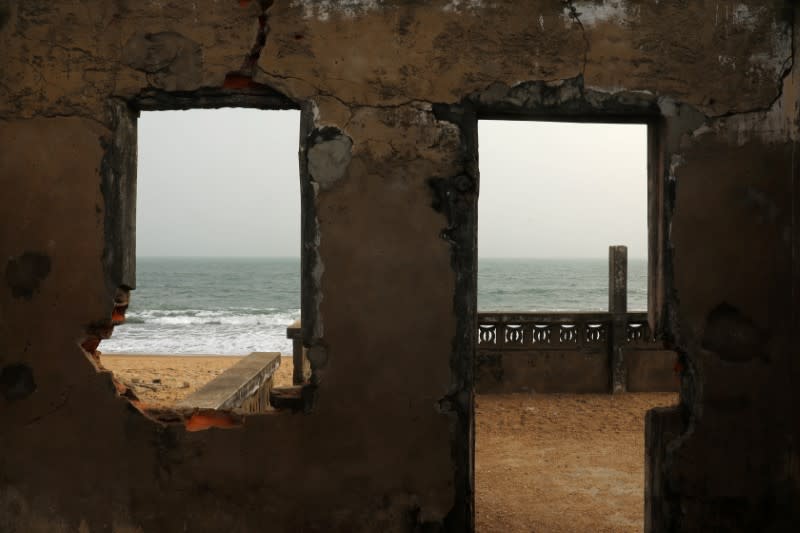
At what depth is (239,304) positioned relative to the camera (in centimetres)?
3822

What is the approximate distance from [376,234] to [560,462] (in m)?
3.97

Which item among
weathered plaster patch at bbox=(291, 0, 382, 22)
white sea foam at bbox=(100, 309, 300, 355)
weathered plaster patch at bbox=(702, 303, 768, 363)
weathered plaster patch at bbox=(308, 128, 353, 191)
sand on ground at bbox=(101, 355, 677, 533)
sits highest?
weathered plaster patch at bbox=(291, 0, 382, 22)

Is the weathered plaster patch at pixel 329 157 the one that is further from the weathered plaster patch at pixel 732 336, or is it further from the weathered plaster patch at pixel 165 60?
the weathered plaster patch at pixel 732 336

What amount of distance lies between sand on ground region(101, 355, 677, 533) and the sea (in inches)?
239

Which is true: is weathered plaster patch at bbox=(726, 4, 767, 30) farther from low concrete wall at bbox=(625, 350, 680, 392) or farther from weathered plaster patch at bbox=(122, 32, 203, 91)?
low concrete wall at bbox=(625, 350, 680, 392)

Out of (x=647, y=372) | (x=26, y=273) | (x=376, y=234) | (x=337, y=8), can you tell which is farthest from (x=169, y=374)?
(x=337, y=8)

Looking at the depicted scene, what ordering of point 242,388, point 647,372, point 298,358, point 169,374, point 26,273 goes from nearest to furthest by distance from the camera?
point 26,273
point 242,388
point 298,358
point 647,372
point 169,374

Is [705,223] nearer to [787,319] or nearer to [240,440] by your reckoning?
[787,319]

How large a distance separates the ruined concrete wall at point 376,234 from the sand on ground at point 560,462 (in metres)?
1.46

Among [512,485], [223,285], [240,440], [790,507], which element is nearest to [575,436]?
[512,485]

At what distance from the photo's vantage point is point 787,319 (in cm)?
316

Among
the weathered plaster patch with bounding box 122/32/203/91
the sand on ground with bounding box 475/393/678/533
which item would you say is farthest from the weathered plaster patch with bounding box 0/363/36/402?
the sand on ground with bounding box 475/393/678/533

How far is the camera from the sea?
873 inches

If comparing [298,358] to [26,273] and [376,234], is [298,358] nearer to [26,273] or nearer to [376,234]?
[26,273]
